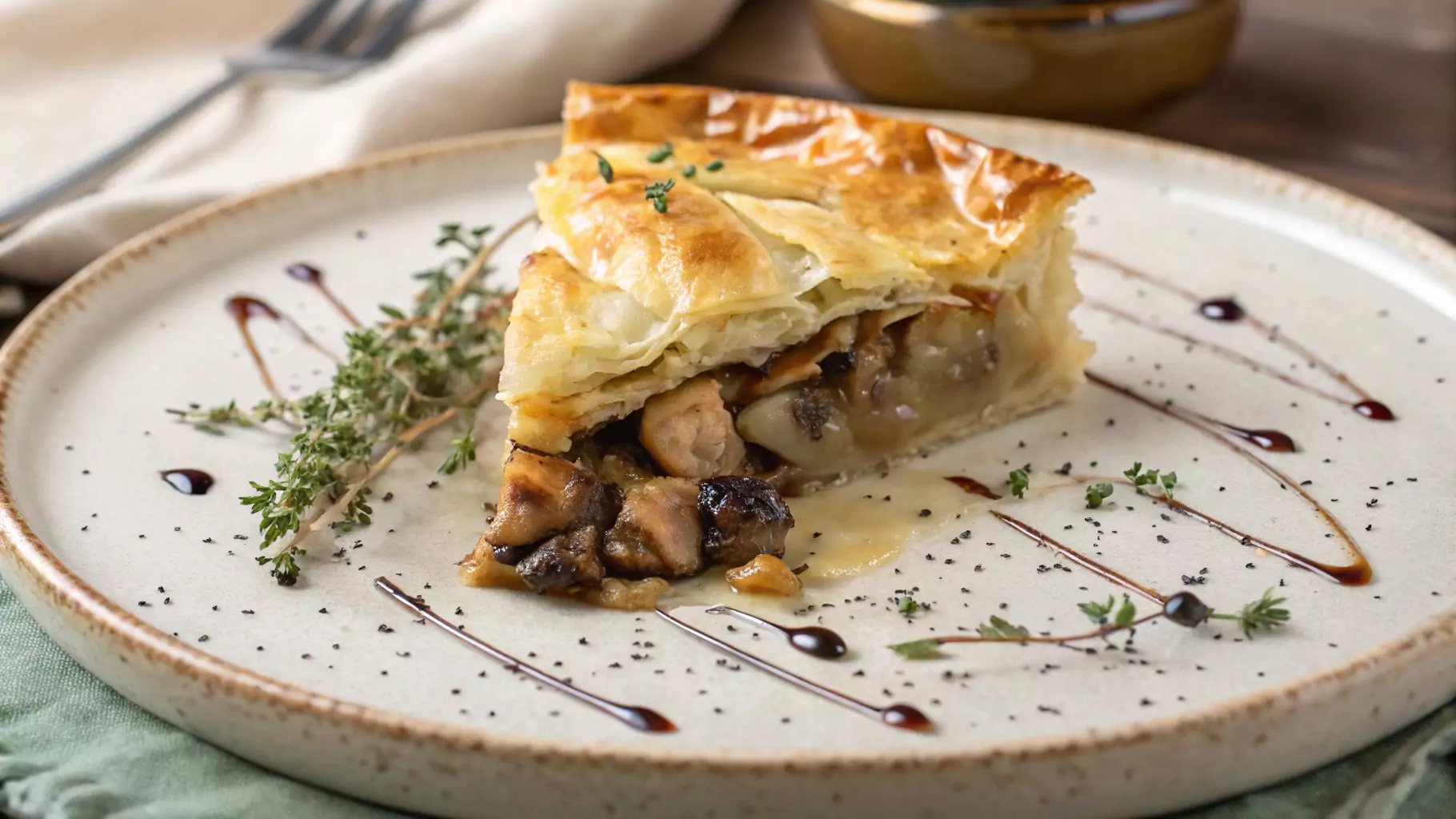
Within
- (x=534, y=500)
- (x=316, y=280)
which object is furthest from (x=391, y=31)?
(x=534, y=500)

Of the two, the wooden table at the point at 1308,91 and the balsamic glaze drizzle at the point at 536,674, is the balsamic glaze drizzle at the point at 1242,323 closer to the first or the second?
the wooden table at the point at 1308,91

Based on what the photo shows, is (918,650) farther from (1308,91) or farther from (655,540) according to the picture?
(1308,91)

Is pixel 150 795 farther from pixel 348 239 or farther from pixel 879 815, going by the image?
pixel 348 239

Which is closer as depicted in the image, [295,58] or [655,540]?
[655,540]

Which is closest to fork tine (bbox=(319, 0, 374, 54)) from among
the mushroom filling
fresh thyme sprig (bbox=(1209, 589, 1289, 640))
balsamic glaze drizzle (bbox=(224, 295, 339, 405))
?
balsamic glaze drizzle (bbox=(224, 295, 339, 405))

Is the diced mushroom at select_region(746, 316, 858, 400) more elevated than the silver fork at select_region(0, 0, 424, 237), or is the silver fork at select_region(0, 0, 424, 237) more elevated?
the silver fork at select_region(0, 0, 424, 237)

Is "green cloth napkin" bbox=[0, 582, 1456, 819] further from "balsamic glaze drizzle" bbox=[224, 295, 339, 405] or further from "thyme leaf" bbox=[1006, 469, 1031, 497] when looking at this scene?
"balsamic glaze drizzle" bbox=[224, 295, 339, 405]
